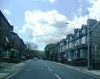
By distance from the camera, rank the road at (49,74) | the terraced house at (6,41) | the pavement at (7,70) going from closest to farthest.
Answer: the road at (49,74) → the pavement at (7,70) → the terraced house at (6,41)

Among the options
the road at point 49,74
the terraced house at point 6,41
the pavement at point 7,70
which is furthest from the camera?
the terraced house at point 6,41

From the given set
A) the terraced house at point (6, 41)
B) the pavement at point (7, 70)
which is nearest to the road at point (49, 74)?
the pavement at point (7, 70)

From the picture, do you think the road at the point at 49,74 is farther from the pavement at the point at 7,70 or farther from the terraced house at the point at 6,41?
the terraced house at the point at 6,41

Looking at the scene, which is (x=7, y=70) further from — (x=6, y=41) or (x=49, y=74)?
(x=6, y=41)

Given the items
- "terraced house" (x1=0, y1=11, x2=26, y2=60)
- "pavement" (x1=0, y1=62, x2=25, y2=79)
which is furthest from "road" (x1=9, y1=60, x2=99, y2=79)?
"terraced house" (x1=0, y1=11, x2=26, y2=60)

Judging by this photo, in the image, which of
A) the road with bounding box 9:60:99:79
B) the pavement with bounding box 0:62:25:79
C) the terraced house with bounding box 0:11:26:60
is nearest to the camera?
the road with bounding box 9:60:99:79

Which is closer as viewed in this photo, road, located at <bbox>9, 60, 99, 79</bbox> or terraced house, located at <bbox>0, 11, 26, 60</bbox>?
road, located at <bbox>9, 60, 99, 79</bbox>

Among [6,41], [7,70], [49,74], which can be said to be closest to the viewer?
[49,74]

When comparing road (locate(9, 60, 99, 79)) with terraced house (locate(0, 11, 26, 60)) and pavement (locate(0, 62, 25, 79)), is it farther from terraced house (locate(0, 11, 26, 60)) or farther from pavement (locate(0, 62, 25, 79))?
terraced house (locate(0, 11, 26, 60))

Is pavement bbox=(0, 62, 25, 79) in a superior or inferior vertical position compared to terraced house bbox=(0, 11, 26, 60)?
inferior

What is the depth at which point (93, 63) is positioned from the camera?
176 ft

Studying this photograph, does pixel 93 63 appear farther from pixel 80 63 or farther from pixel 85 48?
pixel 85 48

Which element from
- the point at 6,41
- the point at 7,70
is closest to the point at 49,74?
the point at 7,70

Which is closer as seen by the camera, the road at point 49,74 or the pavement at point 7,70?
the road at point 49,74
